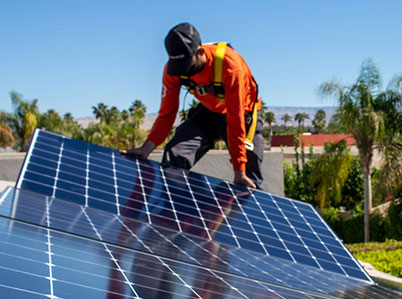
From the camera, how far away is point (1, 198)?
3.46 meters

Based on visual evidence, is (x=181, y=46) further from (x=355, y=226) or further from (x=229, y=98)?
(x=355, y=226)

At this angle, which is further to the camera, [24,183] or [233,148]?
[233,148]

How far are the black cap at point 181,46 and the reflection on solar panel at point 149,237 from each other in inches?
39.6

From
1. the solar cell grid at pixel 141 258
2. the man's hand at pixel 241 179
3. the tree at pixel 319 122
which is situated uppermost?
the tree at pixel 319 122

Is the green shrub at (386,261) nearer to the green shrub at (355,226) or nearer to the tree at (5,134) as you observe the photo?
the green shrub at (355,226)

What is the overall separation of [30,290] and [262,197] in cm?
370

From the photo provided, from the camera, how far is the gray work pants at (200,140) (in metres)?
5.71

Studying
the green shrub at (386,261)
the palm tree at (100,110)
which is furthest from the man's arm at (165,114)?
the palm tree at (100,110)

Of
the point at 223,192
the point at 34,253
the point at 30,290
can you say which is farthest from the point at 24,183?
the point at 30,290

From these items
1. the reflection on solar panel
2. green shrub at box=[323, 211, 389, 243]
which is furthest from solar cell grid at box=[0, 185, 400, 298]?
green shrub at box=[323, 211, 389, 243]

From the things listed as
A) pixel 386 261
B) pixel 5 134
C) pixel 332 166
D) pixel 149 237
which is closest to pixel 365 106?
pixel 332 166

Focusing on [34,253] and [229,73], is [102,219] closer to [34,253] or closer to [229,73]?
[34,253]

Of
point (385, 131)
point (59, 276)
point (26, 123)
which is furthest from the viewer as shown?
point (26, 123)

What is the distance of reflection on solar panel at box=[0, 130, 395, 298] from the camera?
2.07 m
